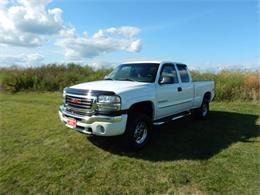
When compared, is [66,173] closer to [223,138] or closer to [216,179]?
[216,179]

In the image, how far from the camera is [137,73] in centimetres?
565

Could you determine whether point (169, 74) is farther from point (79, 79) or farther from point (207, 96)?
point (79, 79)

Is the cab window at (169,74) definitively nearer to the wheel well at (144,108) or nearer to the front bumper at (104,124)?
the wheel well at (144,108)

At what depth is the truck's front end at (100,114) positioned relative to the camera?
420cm

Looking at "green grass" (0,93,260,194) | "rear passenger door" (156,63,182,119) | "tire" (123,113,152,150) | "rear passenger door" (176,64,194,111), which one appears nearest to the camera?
"green grass" (0,93,260,194)

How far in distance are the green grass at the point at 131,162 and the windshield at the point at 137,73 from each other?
153cm

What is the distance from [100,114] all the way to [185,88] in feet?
10.1

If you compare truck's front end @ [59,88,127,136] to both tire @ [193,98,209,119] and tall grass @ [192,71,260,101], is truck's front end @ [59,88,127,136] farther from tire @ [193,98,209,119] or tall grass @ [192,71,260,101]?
tall grass @ [192,71,260,101]

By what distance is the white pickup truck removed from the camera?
13.9 feet

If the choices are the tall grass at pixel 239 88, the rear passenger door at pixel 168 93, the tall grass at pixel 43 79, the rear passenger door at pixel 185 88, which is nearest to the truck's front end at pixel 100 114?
the rear passenger door at pixel 168 93

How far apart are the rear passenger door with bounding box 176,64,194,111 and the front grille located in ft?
9.62

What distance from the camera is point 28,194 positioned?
3.24 m

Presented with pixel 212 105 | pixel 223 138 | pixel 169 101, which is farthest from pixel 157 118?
pixel 212 105

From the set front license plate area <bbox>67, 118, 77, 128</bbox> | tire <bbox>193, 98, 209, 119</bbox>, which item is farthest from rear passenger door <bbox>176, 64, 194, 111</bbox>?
front license plate area <bbox>67, 118, 77, 128</bbox>
